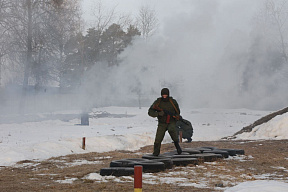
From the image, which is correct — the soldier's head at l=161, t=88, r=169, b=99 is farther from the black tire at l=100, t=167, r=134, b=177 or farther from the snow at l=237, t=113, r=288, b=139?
the snow at l=237, t=113, r=288, b=139

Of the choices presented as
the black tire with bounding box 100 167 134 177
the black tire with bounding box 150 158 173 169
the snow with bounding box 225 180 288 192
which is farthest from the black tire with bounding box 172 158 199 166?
the snow with bounding box 225 180 288 192

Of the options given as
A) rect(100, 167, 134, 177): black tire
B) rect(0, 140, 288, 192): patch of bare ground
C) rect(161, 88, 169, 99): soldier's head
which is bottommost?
rect(0, 140, 288, 192): patch of bare ground

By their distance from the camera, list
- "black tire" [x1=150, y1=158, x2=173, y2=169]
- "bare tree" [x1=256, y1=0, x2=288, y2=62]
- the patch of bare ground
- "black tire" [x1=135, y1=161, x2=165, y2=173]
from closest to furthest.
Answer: the patch of bare ground → "black tire" [x1=135, y1=161, x2=165, y2=173] → "black tire" [x1=150, y1=158, x2=173, y2=169] → "bare tree" [x1=256, y1=0, x2=288, y2=62]

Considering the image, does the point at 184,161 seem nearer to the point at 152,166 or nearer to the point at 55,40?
the point at 152,166

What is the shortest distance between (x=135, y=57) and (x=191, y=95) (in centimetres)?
636

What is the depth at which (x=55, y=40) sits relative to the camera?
34594 millimetres

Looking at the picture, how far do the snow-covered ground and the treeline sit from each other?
4.49m

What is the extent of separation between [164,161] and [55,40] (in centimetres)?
2535

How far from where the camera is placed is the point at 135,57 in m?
28.9

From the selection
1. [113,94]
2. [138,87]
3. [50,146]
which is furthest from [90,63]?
[50,146]

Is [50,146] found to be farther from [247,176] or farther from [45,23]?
[45,23]

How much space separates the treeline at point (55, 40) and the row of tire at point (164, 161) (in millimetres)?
16727

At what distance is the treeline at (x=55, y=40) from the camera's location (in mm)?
32000

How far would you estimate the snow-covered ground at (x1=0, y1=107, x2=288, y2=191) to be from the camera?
52.7ft
